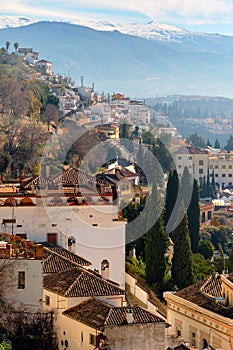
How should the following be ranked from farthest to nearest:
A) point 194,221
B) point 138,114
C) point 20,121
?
point 138,114 < point 20,121 < point 194,221

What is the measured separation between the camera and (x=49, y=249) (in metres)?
27.7

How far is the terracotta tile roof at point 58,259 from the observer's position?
1024 inches

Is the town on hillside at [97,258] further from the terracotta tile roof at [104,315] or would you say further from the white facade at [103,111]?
the white facade at [103,111]

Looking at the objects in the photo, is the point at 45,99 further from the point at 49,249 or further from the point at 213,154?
the point at 49,249

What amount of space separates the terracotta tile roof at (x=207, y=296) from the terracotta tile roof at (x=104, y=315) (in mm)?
2982

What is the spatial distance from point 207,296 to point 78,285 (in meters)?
3.81

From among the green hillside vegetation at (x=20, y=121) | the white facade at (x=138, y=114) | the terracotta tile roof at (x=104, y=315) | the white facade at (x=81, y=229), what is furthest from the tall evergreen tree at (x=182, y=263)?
the white facade at (x=138, y=114)

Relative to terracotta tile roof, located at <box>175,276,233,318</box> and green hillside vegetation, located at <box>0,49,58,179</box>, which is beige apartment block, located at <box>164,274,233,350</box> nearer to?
terracotta tile roof, located at <box>175,276,233,318</box>

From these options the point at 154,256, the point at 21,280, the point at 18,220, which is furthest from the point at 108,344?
the point at 154,256

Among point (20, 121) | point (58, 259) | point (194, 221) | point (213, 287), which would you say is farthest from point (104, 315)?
point (20, 121)

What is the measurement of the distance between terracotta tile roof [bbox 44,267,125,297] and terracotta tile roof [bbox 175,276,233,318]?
238 cm

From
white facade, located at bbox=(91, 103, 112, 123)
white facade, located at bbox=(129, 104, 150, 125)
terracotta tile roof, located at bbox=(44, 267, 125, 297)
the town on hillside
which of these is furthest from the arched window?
white facade, located at bbox=(129, 104, 150, 125)

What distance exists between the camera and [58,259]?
2658 centimetres

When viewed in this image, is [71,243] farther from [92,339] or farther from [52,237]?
[92,339]
